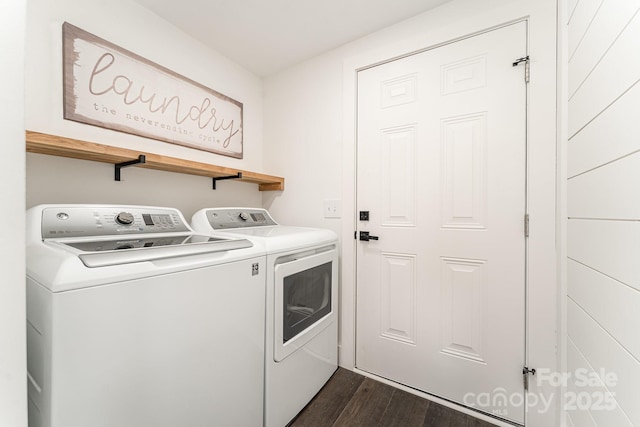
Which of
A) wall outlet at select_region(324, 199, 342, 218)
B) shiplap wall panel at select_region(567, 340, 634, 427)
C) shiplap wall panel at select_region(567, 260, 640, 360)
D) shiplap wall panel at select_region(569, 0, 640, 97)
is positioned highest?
shiplap wall panel at select_region(569, 0, 640, 97)

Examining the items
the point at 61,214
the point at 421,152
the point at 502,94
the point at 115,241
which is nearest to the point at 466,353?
the point at 421,152

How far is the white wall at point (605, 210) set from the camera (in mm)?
582

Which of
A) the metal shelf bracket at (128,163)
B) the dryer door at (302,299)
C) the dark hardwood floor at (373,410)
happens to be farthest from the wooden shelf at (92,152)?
the dark hardwood floor at (373,410)

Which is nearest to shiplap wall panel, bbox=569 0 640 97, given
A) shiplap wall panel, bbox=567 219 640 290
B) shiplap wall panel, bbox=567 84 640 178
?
shiplap wall panel, bbox=567 84 640 178

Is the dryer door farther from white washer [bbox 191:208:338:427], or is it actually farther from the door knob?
the door knob

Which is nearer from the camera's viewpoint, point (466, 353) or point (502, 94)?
point (502, 94)

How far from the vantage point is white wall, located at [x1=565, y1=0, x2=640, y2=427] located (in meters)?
0.58

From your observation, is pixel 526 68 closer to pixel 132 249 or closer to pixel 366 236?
pixel 366 236

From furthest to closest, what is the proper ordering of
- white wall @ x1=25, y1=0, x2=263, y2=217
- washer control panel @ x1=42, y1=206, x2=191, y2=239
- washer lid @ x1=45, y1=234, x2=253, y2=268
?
white wall @ x1=25, y1=0, x2=263, y2=217 → washer control panel @ x1=42, y1=206, x2=191, y2=239 → washer lid @ x1=45, y1=234, x2=253, y2=268

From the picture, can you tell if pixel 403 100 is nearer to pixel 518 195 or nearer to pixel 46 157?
pixel 518 195

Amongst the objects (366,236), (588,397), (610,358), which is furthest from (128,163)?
(588,397)

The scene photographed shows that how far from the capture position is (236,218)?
5.89 ft

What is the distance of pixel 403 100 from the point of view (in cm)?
164

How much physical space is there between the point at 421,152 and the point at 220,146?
147 cm
